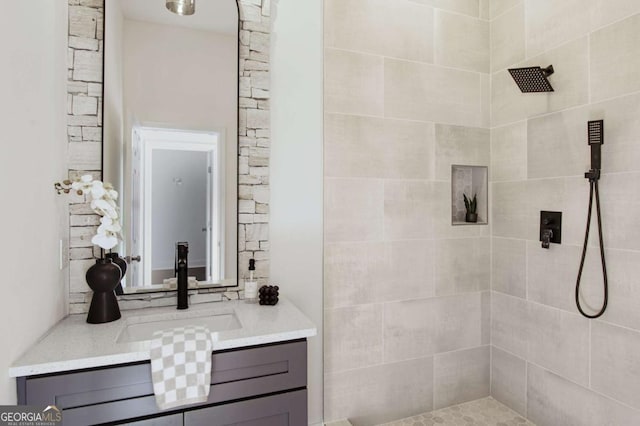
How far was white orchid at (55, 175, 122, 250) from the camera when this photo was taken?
1.42m

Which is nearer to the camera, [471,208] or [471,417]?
[471,417]

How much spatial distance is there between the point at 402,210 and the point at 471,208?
22.4 inches

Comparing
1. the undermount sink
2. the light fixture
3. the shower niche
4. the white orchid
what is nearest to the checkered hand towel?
the undermount sink

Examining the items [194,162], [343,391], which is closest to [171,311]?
[194,162]

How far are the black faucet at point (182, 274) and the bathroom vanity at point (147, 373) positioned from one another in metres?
0.11

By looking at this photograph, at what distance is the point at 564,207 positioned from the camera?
1.93m

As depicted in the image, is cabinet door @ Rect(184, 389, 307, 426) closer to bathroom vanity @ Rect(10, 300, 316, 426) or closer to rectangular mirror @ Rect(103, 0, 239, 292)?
bathroom vanity @ Rect(10, 300, 316, 426)

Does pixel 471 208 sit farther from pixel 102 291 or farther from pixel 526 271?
pixel 102 291

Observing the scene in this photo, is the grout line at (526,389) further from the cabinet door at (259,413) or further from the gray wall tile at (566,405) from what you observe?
the cabinet door at (259,413)

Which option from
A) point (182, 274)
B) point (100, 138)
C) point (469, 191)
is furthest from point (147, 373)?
point (469, 191)

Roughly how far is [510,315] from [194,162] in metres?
2.05

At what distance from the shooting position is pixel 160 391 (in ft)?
3.94

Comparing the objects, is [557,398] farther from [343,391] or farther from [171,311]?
[171,311]

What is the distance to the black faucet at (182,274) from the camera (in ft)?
5.54
